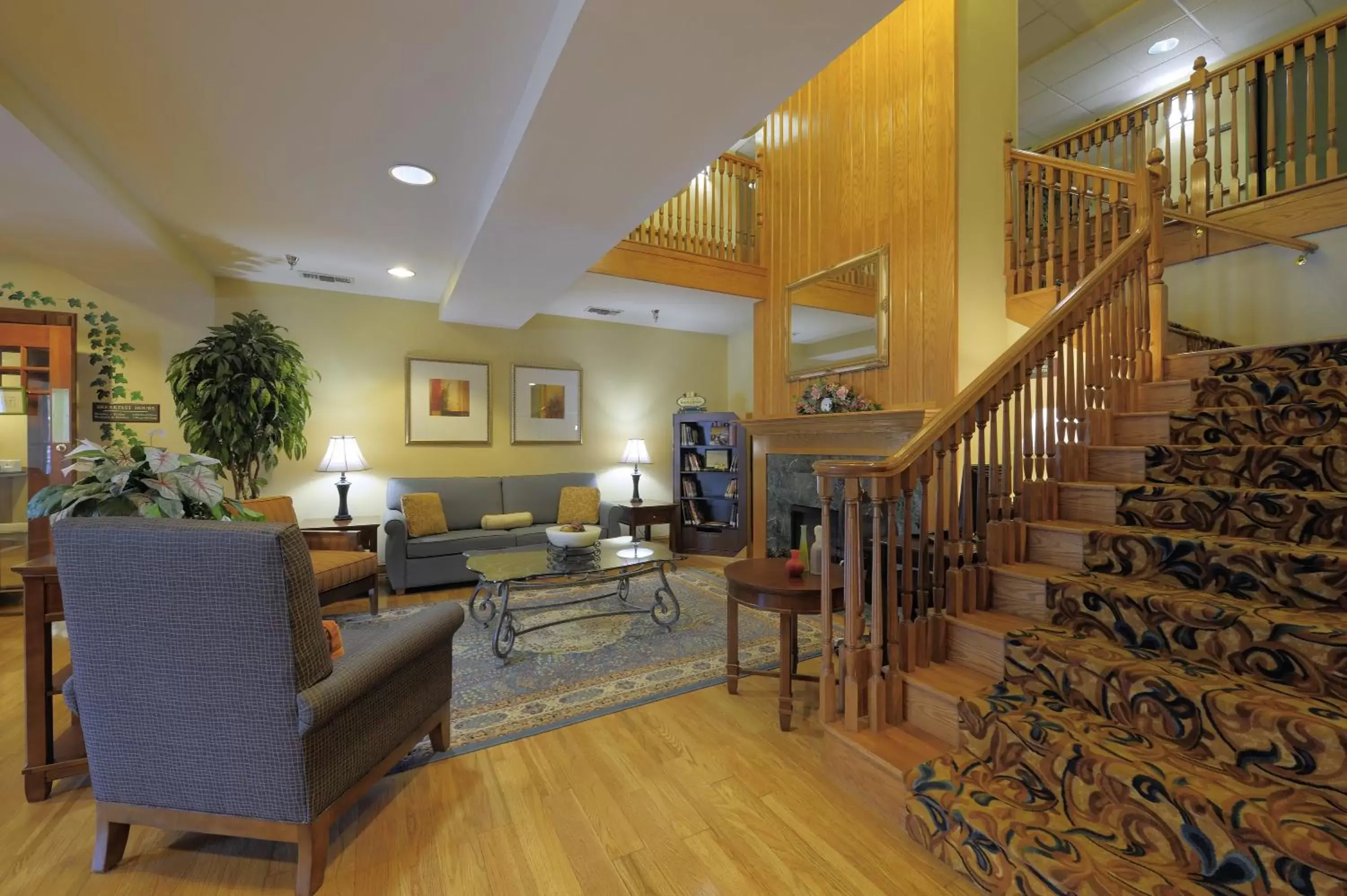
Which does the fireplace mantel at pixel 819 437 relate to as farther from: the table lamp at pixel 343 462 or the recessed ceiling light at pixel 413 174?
the table lamp at pixel 343 462

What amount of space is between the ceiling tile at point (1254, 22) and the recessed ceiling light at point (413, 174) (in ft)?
18.4

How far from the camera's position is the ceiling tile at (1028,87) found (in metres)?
4.89

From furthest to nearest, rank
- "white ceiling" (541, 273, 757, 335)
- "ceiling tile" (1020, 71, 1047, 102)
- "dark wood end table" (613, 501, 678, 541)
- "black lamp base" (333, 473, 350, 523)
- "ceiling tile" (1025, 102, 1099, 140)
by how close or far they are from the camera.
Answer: "ceiling tile" (1025, 102, 1099, 140), "dark wood end table" (613, 501, 678, 541), "ceiling tile" (1020, 71, 1047, 102), "white ceiling" (541, 273, 757, 335), "black lamp base" (333, 473, 350, 523)

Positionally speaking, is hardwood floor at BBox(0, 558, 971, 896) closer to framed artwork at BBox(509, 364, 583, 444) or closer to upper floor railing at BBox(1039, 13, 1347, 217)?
framed artwork at BBox(509, 364, 583, 444)

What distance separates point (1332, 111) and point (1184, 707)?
171 inches

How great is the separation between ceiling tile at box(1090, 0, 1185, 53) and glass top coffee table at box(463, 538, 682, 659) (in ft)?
17.2

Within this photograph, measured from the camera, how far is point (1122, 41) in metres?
4.39

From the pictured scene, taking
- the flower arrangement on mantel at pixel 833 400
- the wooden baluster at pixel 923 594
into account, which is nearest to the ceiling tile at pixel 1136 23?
the flower arrangement on mantel at pixel 833 400

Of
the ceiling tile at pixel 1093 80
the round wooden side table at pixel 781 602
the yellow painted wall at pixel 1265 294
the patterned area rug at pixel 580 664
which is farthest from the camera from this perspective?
the ceiling tile at pixel 1093 80

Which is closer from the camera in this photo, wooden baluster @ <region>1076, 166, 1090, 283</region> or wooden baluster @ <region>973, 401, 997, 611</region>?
wooden baluster @ <region>973, 401, 997, 611</region>

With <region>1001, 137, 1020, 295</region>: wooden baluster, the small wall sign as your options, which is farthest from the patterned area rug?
<region>1001, 137, 1020, 295</region>: wooden baluster

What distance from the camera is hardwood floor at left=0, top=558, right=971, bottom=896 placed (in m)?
1.46

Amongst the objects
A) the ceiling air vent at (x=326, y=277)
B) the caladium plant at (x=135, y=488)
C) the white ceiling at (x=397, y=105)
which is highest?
the ceiling air vent at (x=326, y=277)

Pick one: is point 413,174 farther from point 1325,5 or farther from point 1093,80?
point 1325,5
